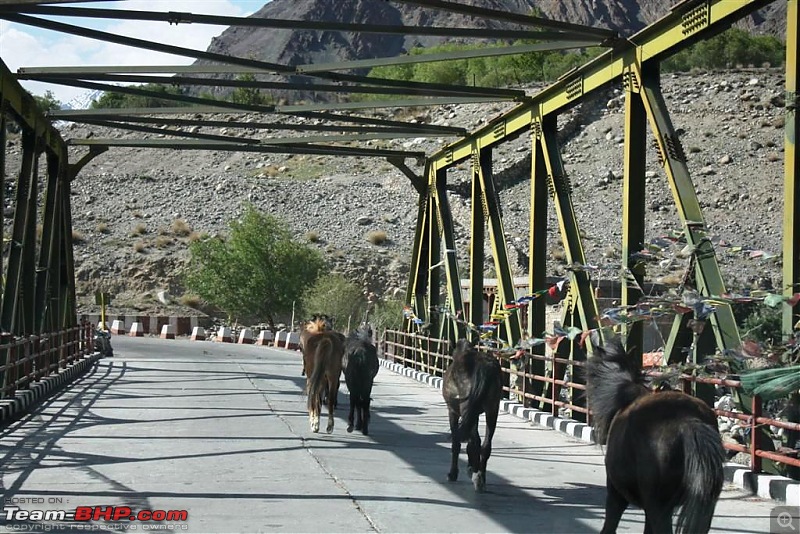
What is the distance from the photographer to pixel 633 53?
500 inches

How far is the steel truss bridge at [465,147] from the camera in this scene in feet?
35.9

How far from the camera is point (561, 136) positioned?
267 ft

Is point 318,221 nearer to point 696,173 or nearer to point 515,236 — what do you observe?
point 515,236

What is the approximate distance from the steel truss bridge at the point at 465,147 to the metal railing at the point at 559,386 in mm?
490

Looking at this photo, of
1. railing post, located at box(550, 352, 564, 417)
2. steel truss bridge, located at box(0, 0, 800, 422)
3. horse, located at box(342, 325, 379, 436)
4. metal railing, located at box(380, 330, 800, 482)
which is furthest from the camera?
railing post, located at box(550, 352, 564, 417)

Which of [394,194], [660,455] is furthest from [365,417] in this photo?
[394,194]

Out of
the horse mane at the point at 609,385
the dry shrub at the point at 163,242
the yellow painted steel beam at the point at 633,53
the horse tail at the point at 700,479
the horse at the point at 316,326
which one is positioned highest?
the dry shrub at the point at 163,242

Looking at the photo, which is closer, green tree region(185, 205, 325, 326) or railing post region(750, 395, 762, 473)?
railing post region(750, 395, 762, 473)

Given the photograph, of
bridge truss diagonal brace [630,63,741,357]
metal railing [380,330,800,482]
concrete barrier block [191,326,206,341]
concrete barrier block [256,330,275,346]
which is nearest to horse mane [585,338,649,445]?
metal railing [380,330,800,482]

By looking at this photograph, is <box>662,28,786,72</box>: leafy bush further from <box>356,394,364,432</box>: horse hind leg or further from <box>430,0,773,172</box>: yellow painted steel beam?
<box>356,394,364,432</box>: horse hind leg

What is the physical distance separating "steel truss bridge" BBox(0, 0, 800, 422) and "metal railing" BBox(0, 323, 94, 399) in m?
0.08

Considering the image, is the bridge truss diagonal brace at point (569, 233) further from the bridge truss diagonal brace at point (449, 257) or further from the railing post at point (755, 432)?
the bridge truss diagonal brace at point (449, 257)

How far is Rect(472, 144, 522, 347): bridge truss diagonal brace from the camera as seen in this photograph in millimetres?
17859

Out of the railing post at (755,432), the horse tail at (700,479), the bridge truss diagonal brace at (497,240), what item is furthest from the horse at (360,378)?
the horse tail at (700,479)
